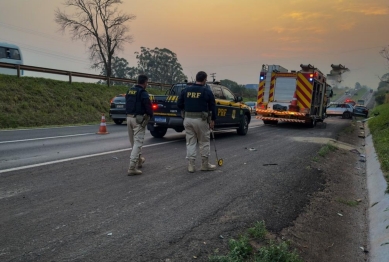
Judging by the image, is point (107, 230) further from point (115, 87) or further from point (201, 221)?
point (115, 87)

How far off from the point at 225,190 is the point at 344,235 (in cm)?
189

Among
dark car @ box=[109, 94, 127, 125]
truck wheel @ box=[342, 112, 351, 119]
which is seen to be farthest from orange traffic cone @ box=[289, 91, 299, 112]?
truck wheel @ box=[342, 112, 351, 119]

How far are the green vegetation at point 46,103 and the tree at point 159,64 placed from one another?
4883cm

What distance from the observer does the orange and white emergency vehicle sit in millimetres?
16719

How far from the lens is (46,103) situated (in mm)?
20609

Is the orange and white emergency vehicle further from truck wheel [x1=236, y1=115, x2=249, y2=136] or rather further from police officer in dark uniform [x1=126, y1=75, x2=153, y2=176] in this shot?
police officer in dark uniform [x1=126, y1=75, x2=153, y2=176]

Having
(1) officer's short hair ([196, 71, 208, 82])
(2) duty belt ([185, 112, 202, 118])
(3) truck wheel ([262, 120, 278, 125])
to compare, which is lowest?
(3) truck wheel ([262, 120, 278, 125])

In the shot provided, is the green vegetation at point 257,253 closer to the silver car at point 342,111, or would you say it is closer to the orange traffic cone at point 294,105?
the orange traffic cone at point 294,105

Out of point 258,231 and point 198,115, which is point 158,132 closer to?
point 198,115

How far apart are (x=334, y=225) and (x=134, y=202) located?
110 inches

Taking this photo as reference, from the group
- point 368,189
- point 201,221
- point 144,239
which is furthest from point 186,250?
point 368,189

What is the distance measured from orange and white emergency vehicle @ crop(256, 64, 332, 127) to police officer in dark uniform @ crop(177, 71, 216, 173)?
36.2 ft

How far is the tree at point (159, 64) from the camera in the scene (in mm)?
73750

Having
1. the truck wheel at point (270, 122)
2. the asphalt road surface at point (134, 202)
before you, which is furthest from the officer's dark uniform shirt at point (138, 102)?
the truck wheel at point (270, 122)
